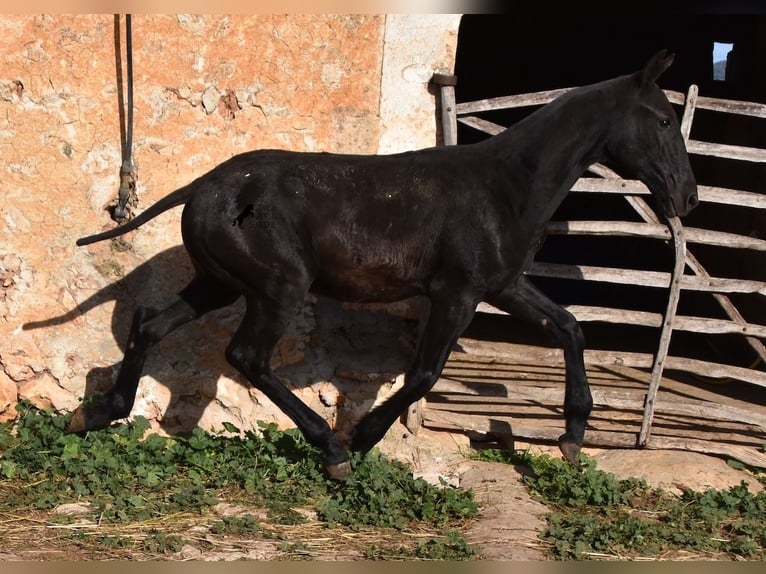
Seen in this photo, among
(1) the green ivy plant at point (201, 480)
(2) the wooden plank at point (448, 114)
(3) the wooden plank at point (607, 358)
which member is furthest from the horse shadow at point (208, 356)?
(2) the wooden plank at point (448, 114)

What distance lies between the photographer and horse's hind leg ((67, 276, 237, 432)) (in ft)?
17.2

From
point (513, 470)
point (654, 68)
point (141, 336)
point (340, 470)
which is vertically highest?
point (654, 68)

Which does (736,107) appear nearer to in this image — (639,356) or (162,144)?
(639,356)

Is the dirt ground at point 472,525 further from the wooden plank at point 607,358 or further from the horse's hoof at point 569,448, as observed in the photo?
the wooden plank at point 607,358

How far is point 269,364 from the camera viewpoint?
5.05 metres

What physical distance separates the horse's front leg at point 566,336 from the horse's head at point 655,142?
0.87 metres

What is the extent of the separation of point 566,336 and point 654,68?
61.7 inches

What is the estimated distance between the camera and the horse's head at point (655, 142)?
5.02 metres

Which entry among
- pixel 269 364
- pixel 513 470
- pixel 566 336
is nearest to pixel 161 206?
pixel 269 364

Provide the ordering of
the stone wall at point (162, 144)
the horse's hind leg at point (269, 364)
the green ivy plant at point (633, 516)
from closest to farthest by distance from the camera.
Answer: the green ivy plant at point (633, 516) < the horse's hind leg at point (269, 364) < the stone wall at point (162, 144)

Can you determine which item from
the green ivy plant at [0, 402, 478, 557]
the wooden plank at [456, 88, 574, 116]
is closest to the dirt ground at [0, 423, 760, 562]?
the green ivy plant at [0, 402, 478, 557]

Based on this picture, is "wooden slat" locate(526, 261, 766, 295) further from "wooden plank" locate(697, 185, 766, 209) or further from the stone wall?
the stone wall

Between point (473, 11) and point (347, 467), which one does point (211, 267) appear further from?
point (473, 11)

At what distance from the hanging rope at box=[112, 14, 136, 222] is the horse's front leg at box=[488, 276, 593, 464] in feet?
7.71
